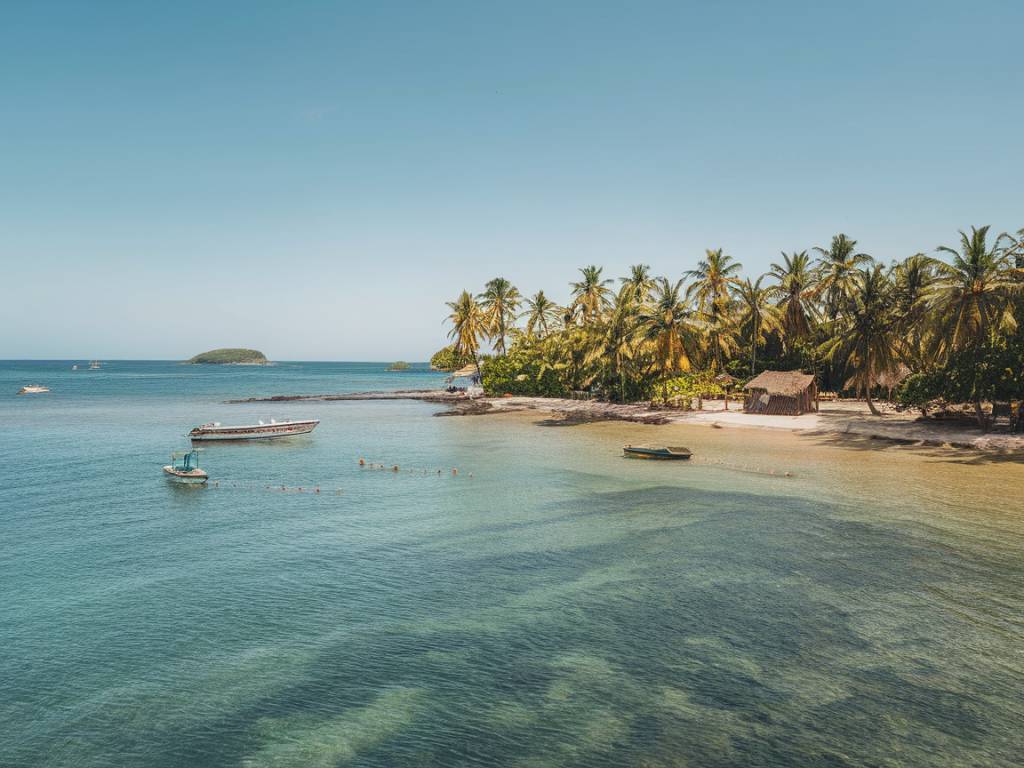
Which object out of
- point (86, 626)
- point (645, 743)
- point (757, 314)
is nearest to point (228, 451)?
point (86, 626)

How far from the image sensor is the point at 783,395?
58531 mm

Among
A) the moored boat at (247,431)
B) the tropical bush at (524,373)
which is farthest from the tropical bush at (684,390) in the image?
the moored boat at (247,431)

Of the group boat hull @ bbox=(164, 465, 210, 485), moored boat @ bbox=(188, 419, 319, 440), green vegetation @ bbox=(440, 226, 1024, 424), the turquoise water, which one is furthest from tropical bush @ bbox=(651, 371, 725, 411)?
boat hull @ bbox=(164, 465, 210, 485)

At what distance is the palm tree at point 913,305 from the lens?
1812 inches

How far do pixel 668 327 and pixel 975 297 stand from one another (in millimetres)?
26015

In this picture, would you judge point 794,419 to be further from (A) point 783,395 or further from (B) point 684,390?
(B) point 684,390

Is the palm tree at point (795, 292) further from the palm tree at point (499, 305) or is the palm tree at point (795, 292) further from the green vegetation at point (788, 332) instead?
the palm tree at point (499, 305)

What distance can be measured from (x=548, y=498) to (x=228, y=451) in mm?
29124

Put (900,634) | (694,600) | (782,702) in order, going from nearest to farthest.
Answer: (782,702), (900,634), (694,600)

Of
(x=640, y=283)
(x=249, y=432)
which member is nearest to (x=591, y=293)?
(x=640, y=283)

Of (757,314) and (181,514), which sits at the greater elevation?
(757,314)

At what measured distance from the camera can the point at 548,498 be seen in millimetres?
30297

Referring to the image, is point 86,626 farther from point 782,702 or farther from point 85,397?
point 85,397

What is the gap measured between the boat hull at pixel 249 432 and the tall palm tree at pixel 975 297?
50.4 m
